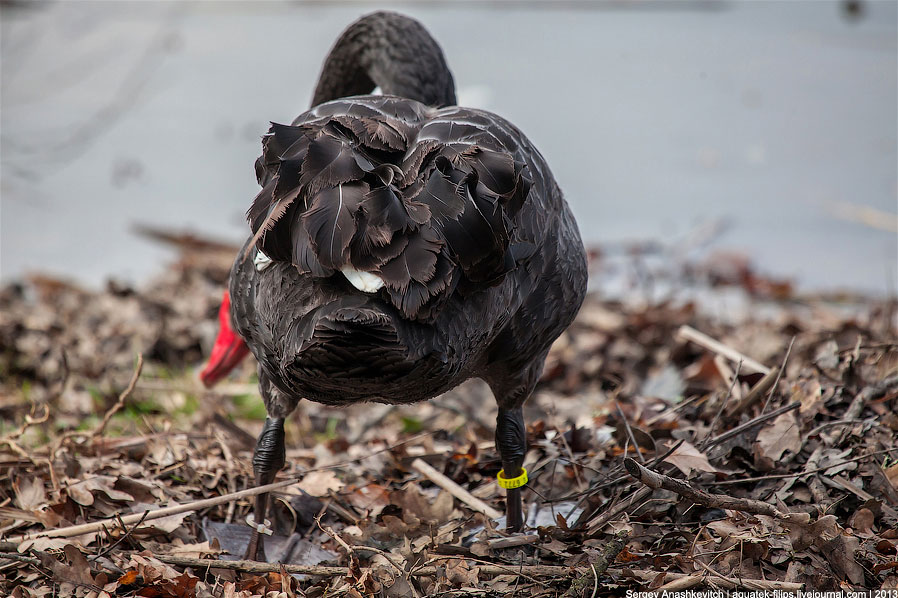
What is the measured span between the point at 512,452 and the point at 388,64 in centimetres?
236

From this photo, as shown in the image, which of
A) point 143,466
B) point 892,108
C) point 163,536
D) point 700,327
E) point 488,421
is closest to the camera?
point 163,536

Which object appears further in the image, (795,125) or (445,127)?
(795,125)

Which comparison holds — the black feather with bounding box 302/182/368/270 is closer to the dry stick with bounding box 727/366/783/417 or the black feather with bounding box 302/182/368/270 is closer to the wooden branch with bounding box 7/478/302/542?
the wooden branch with bounding box 7/478/302/542

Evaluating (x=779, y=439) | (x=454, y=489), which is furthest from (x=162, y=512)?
(x=779, y=439)

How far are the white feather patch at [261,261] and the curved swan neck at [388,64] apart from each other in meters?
1.95

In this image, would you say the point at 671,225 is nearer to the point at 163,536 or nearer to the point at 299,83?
the point at 299,83

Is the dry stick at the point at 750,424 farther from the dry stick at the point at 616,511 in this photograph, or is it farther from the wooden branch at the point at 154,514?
the wooden branch at the point at 154,514

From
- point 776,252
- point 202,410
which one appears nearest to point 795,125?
point 776,252

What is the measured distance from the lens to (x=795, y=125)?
8.51 metres

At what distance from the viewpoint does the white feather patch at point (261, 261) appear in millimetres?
2591

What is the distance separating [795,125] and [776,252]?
1.70 m

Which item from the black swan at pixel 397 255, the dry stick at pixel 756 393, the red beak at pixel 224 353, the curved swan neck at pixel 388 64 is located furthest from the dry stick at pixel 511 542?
the curved swan neck at pixel 388 64

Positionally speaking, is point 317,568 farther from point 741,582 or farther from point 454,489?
point 741,582

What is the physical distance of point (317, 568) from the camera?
289cm
